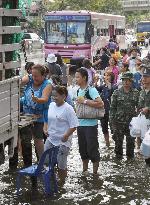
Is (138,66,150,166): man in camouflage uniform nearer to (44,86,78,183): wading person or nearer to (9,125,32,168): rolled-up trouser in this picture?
(44,86,78,183): wading person

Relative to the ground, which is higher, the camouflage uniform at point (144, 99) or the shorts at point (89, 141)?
the camouflage uniform at point (144, 99)

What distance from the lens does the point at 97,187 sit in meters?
8.49

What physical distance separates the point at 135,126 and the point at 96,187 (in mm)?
1278

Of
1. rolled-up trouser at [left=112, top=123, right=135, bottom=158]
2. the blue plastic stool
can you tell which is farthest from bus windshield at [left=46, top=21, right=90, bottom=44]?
the blue plastic stool

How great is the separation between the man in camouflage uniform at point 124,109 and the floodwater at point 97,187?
43 cm

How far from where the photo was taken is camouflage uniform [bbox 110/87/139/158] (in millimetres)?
9844

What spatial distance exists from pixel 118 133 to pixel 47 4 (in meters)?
63.6

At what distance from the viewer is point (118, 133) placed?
33.4ft

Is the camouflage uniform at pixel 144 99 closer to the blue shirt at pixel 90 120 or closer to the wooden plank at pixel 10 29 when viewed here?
the blue shirt at pixel 90 120

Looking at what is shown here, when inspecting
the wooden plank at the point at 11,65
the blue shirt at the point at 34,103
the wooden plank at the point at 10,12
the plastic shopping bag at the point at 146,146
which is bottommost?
the plastic shopping bag at the point at 146,146

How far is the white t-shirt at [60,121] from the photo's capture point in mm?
8195

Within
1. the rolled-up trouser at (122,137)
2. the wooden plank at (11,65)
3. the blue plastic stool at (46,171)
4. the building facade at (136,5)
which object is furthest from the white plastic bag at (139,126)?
the building facade at (136,5)

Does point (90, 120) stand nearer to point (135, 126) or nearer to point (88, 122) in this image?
point (88, 122)

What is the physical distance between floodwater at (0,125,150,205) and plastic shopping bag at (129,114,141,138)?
64cm
